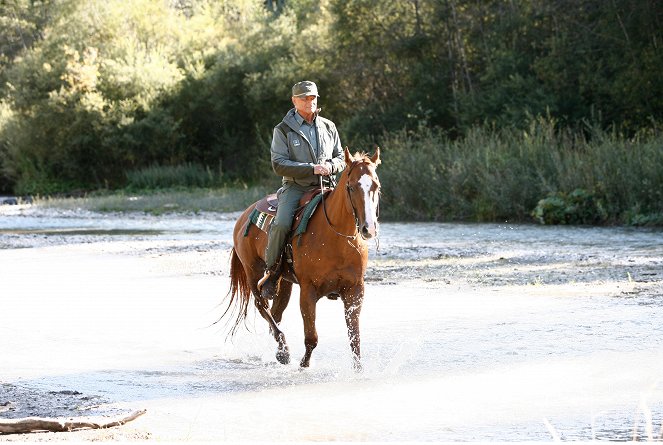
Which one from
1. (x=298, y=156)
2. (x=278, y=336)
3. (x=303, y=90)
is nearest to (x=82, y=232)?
(x=278, y=336)

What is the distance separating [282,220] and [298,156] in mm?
569

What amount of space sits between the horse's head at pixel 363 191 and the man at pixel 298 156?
58 cm

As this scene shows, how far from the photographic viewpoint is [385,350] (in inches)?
430

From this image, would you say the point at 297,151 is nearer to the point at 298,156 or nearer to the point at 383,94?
the point at 298,156

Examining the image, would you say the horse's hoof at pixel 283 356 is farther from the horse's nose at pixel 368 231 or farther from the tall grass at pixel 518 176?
the tall grass at pixel 518 176

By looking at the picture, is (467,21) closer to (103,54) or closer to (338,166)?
(103,54)

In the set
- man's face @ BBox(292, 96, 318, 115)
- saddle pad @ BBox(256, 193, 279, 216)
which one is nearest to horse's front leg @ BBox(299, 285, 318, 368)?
saddle pad @ BBox(256, 193, 279, 216)

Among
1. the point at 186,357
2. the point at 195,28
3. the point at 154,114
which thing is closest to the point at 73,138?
the point at 154,114

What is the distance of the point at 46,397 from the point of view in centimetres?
870

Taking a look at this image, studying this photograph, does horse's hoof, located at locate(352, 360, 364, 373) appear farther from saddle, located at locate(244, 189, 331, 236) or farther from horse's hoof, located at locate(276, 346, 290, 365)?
→ saddle, located at locate(244, 189, 331, 236)

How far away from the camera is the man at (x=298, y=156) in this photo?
9953 mm

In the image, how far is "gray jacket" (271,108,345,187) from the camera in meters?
9.95

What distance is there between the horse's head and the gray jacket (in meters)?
0.63

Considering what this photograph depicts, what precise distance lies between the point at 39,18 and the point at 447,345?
64.7 metres
